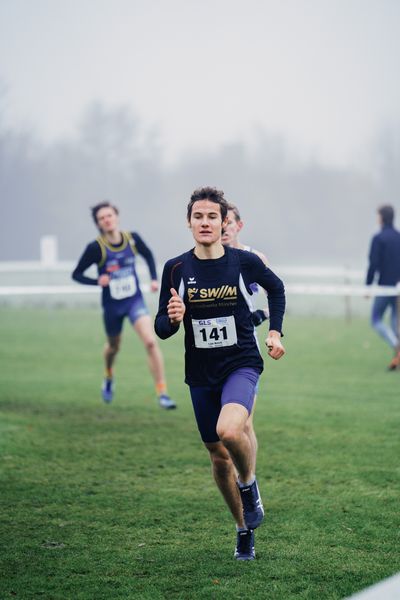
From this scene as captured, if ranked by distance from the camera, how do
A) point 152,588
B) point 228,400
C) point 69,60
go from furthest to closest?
point 69,60 < point 228,400 < point 152,588

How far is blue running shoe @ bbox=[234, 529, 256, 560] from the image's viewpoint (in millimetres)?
5109

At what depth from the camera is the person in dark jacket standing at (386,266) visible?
13.7 metres

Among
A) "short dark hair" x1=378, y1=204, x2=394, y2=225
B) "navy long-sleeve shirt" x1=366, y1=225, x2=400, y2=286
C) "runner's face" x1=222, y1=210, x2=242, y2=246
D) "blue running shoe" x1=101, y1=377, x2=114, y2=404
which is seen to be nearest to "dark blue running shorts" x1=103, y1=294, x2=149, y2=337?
"blue running shoe" x1=101, y1=377, x2=114, y2=404

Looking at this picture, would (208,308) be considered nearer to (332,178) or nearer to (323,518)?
(323,518)

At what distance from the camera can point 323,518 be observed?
5.98 meters

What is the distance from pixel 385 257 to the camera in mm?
14141

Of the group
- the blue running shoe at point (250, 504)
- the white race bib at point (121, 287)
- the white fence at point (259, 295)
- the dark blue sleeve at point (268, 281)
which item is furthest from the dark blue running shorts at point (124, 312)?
Answer: the blue running shoe at point (250, 504)

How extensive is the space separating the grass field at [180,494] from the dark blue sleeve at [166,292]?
50.3 inches

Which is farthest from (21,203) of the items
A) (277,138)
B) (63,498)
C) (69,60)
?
(63,498)

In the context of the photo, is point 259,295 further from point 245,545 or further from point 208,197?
point 245,545

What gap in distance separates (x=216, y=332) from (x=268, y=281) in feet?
1.42

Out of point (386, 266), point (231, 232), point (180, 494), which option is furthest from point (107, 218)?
point (386, 266)

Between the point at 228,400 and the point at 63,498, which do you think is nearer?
the point at 228,400

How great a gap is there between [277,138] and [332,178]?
13.3 feet
